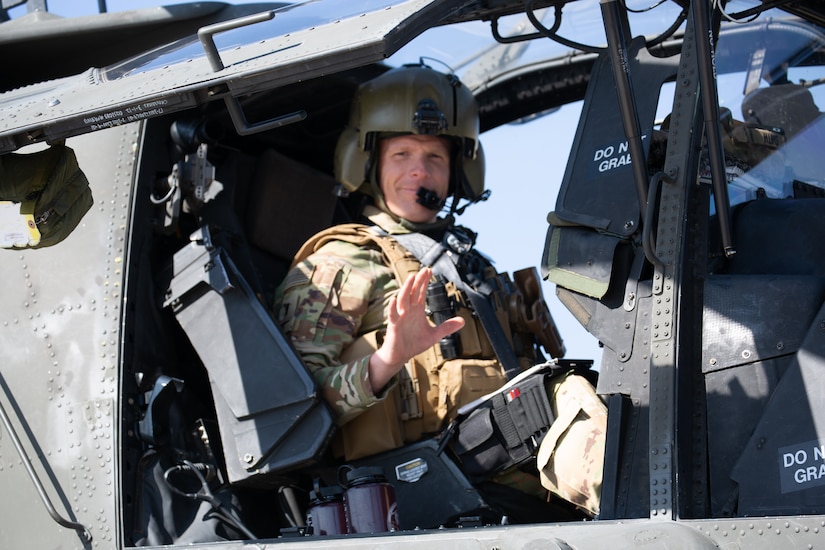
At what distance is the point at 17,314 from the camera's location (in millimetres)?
3152

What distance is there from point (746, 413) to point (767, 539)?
0.40 metres

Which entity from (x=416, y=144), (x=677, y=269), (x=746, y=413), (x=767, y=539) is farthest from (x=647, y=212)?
(x=416, y=144)

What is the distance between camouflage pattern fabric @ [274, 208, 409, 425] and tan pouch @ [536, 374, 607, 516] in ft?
1.68

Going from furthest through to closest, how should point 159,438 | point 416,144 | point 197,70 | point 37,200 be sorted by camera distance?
point 416,144 < point 159,438 < point 37,200 < point 197,70

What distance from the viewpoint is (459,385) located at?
336 cm

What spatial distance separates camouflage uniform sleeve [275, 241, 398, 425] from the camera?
3164 millimetres

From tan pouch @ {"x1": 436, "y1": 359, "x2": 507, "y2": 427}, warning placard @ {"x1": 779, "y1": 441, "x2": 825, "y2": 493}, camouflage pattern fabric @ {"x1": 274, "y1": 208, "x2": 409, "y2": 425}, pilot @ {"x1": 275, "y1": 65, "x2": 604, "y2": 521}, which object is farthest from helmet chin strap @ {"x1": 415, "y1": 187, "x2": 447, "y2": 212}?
warning placard @ {"x1": 779, "y1": 441, "x2": 825, "y2": 493}

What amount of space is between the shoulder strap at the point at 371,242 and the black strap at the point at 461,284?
3 cm

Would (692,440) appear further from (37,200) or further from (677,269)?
(37,200)

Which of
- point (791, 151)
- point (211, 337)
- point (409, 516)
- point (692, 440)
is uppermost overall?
point (791, 151)

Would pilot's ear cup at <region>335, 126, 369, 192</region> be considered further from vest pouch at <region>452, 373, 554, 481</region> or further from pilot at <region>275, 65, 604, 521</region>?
vest pouch at <region>452, 373, 554, 481</region>

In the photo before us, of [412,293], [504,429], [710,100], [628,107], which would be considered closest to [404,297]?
[412,293]

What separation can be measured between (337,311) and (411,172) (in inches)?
29.2

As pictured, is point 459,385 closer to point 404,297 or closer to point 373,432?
point 373,432
